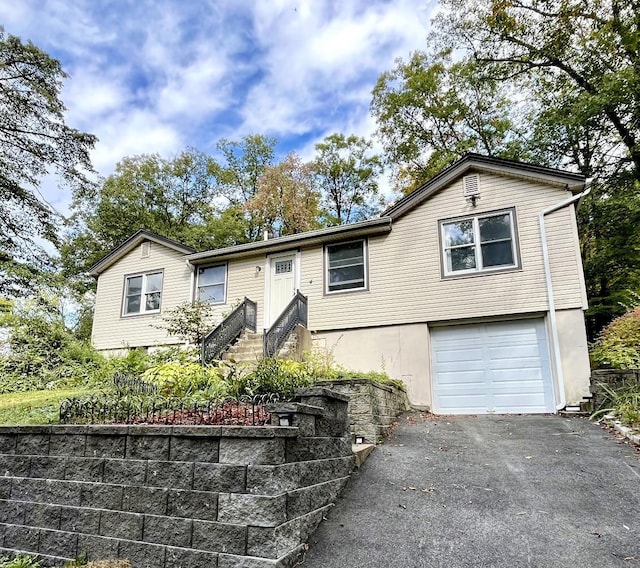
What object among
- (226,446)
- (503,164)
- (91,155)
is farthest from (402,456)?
(91,155)

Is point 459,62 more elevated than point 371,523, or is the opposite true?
point 459,62

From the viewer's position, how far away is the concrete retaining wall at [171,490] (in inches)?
119

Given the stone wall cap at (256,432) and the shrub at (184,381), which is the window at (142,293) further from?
the stone wall cap at (256,432)

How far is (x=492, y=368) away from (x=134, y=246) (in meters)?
11.6

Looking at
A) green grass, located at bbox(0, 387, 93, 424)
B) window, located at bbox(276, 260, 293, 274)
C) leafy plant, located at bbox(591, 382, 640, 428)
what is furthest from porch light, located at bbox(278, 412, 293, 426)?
window, located at bbox(276, 260, 293, 274)

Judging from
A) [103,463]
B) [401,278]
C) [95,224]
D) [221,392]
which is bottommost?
[103,463]

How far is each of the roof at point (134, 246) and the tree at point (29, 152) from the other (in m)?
2.67

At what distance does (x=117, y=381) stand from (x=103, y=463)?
3.65m

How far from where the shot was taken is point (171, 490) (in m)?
3.29

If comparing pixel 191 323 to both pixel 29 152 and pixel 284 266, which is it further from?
pixel 29 152

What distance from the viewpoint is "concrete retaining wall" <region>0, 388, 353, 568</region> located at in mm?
3035

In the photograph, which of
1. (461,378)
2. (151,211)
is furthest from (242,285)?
(151,211)

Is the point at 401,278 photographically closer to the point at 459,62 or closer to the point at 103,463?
the point at 103,463

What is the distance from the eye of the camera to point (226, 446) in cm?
323
